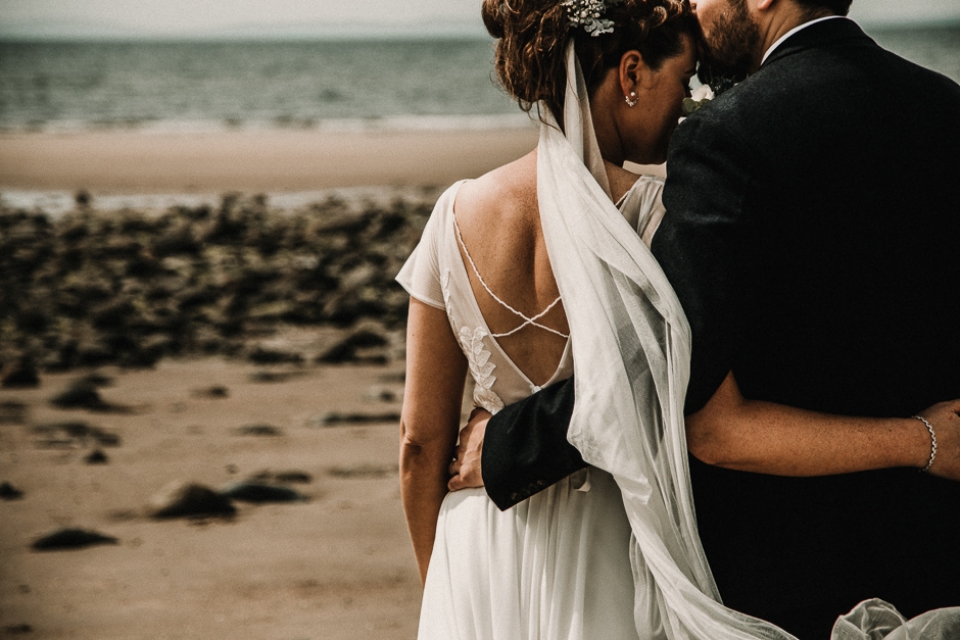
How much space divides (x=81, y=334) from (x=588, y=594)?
723cm

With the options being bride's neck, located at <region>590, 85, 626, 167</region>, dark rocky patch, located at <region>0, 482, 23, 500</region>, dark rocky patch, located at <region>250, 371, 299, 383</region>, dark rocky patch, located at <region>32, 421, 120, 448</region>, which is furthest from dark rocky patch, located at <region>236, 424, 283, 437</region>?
bride's neck, located at <region>590, 85, 626, 167</region>

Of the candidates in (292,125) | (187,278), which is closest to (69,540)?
(187,278)

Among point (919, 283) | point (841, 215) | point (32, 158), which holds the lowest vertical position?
point (32, 158)

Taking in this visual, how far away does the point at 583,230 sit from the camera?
80.6 inches

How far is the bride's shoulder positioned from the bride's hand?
3.01ft

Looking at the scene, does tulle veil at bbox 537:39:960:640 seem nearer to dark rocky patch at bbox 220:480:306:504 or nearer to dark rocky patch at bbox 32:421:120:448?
dark rocky patch at bbox 220:480:306:504

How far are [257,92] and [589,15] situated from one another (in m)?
42.3

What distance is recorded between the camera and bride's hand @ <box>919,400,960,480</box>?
194 centimetres

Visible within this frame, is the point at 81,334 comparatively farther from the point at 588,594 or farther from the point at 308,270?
the point at 588,594

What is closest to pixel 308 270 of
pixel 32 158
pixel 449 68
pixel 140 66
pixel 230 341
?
pixel 230 341

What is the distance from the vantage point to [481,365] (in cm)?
228

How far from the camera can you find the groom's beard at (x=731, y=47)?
2027 millimetres

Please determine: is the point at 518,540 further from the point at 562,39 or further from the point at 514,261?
the point at 562,39

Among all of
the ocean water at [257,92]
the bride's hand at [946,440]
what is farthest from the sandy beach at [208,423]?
the ocean water at [257,92]
